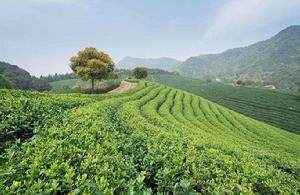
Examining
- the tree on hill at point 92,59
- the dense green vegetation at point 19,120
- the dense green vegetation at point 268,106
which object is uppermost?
the tree on hill at point 92,59

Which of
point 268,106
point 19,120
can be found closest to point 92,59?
point 19,120

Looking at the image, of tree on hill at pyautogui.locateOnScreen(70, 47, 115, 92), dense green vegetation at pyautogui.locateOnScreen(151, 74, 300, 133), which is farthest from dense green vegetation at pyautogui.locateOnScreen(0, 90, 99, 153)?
dense green vegetation at pyautogui.locateOnScreen(151, 74, 300, 133)

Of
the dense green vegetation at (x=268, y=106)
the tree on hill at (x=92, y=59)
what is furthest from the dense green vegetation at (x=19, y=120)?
the dense green vegetation at (x=268, y=106)

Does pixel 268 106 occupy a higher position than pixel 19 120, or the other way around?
pixel 19 120

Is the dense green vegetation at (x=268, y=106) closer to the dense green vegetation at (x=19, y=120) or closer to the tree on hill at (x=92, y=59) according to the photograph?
the tree on hill at (x=92, y=59)

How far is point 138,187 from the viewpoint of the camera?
383 cm

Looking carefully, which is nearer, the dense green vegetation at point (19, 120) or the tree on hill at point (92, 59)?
the dense green vegetation at point (19, 120)

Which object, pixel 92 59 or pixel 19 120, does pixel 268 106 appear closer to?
pixel 92 59

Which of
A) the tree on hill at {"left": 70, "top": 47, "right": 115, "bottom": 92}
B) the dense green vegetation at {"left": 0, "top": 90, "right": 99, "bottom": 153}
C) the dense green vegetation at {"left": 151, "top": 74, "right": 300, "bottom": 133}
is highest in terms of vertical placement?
the tree on hill at {"left": 70, "top": 47, "right": 115, "bottom": 92}

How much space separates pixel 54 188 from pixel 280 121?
57.8 meters

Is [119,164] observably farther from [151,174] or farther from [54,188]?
[54,188]

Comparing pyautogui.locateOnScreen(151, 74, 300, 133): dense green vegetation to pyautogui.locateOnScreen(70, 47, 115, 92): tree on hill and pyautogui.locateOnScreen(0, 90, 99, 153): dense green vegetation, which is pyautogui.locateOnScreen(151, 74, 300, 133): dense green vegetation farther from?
pyautogui.locateOnScreen(0, 90, 99, 153): dense green vegetation

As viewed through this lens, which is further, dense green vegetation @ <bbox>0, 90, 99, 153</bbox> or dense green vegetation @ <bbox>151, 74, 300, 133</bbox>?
dense green vegetation @ <bbox>151, 74, 300, 133</bbox>

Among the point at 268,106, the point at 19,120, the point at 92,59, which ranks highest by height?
Result: the point at 92,59
